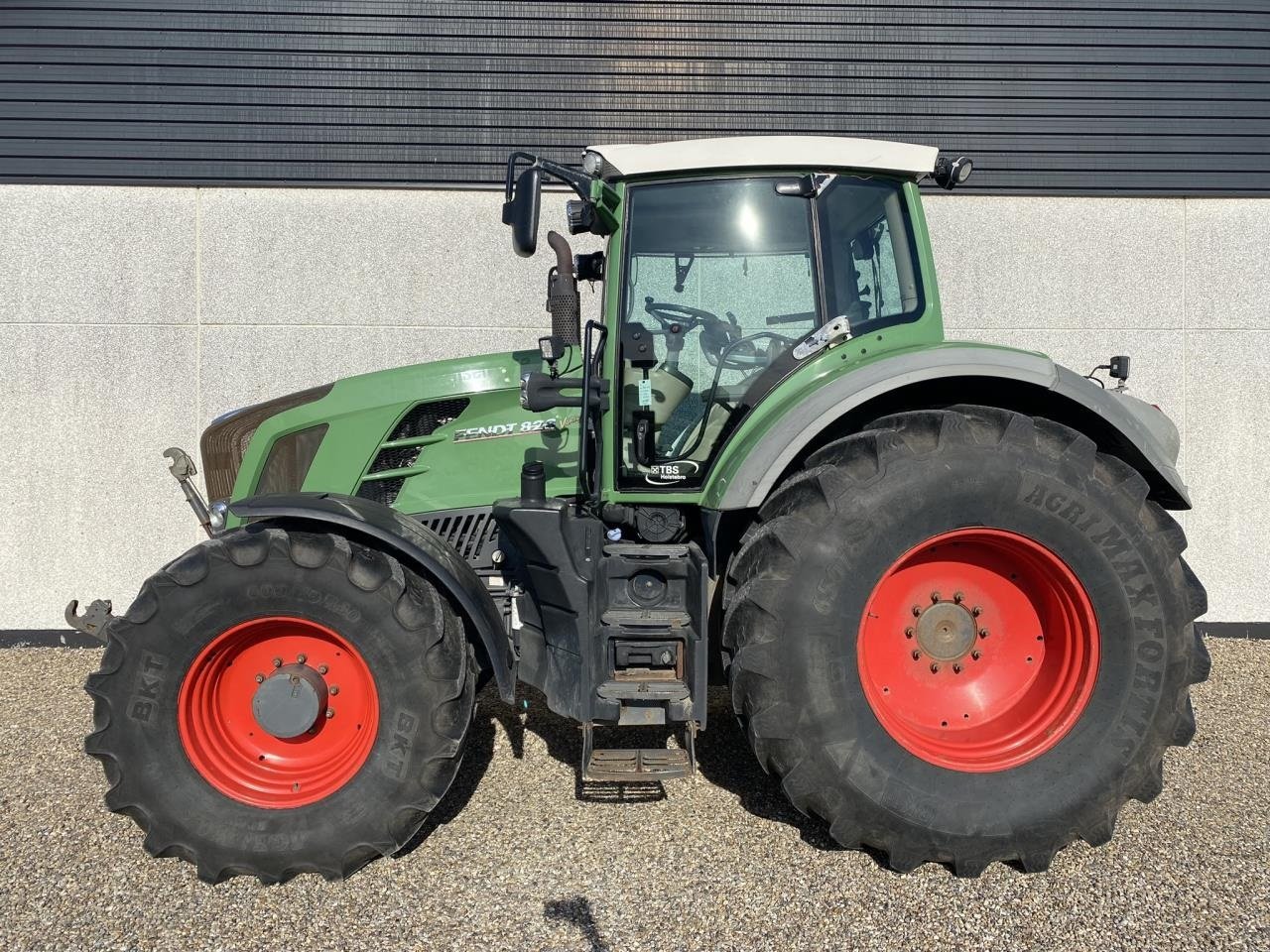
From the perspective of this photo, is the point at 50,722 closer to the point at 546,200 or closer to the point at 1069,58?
the point at 546,200

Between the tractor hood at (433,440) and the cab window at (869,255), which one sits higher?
the cab window at (869,255)

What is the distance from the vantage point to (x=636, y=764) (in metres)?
2.54

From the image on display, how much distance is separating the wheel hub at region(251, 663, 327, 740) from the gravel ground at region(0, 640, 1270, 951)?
0.45 meters

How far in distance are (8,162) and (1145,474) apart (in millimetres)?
6382

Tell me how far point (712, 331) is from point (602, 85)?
3054 mm

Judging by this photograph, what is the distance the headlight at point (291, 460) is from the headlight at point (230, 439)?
19 cm

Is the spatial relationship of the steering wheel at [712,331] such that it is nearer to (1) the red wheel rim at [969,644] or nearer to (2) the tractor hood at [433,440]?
(2) the tractor hood at [433,440]

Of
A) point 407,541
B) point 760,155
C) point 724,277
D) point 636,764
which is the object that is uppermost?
point 760,155

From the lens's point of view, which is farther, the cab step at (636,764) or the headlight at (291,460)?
the headlight at (291,460)

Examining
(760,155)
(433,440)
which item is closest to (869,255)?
(760,155)

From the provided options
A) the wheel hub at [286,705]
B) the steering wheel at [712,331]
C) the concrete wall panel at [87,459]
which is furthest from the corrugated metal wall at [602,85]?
the wheel hub at [286,705]

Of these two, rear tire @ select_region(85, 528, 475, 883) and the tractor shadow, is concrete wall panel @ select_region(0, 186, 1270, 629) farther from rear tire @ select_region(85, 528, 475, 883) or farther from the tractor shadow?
→ the tractor shadow

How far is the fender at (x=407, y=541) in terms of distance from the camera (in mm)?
2453

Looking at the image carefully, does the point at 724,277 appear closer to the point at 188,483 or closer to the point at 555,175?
the point at 555,175
